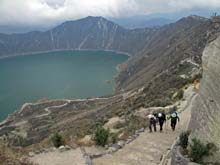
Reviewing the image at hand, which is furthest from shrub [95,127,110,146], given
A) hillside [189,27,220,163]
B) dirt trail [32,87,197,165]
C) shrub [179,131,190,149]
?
hillside [189,27,220,163]

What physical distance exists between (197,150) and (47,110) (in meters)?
116

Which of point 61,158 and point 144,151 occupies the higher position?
point 61,158

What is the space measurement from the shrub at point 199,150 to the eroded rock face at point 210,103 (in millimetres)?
228

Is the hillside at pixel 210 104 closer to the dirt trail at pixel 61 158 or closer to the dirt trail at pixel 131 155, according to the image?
the dirt trail at pixel 131 155

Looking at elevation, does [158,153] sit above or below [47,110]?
above

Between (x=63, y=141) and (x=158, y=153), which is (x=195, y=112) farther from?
(x=63, y=141)

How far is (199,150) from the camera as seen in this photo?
48.8ft

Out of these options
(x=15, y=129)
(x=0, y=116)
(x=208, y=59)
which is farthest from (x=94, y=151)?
(x=0, y=116)

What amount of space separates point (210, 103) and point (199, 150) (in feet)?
5.96

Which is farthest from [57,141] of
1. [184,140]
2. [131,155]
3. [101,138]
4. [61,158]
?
[184,140]

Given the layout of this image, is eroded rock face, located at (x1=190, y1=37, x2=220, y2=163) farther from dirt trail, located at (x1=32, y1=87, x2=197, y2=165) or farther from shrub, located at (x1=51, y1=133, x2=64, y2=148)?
shrub, located at (x1=51, y1=133, x2=64, y2=148)

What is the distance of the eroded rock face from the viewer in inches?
581

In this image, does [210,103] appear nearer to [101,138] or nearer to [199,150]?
[199,150]

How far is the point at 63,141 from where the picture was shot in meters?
22.2
